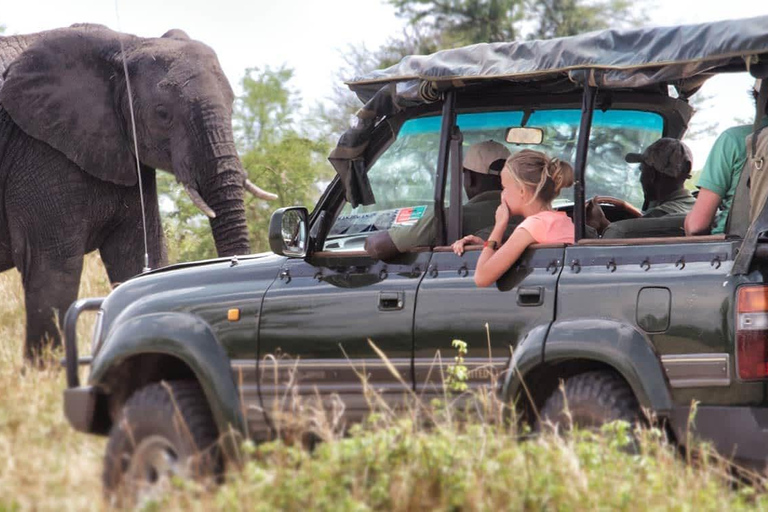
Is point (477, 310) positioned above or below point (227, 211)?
below

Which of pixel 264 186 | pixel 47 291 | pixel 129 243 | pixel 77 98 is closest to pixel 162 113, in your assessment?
pixel 77 98

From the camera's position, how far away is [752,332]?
522cm

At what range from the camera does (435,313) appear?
6039mm

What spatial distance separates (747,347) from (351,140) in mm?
2131

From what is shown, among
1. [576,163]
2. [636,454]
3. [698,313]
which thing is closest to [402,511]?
[636,454]

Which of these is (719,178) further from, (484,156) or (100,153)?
(100,153)

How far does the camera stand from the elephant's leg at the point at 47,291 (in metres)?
13.1

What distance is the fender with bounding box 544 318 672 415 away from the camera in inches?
213

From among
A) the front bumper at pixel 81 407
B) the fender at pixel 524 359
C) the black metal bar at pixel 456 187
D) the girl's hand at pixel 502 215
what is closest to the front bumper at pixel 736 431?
the fender at pixel 524 359

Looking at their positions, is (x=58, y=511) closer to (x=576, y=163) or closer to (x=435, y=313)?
(x=435, y=313)

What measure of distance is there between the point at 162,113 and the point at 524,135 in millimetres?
7370

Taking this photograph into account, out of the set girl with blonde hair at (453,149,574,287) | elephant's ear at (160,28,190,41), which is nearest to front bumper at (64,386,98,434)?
girl with blonde hair at (453,149,574,287)

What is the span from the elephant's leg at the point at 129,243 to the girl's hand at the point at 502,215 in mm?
7927

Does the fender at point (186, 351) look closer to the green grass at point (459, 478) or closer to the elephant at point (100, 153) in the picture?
the green grass at point (459, 478)
